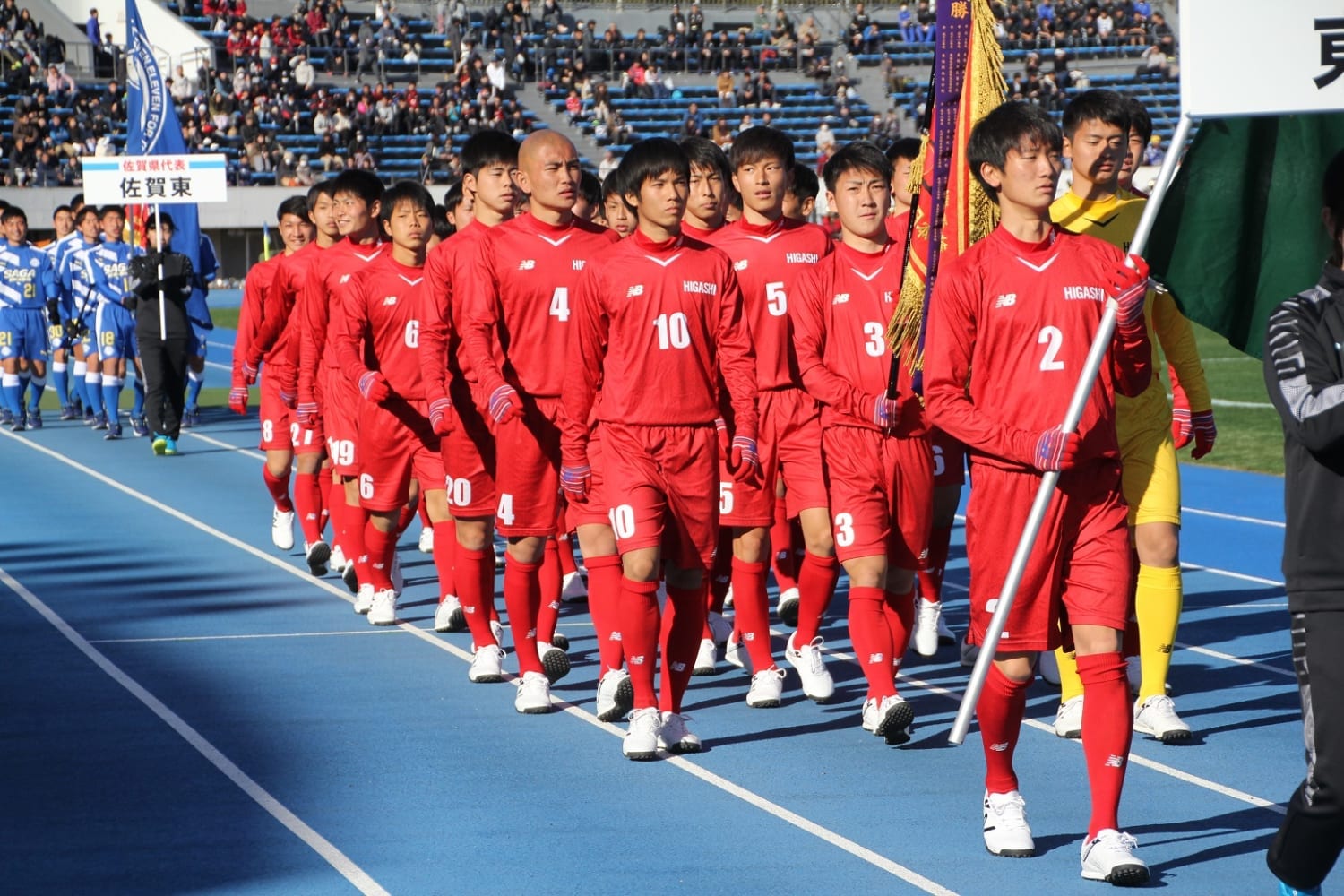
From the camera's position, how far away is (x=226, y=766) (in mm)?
7152

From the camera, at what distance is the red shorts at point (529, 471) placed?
811cm

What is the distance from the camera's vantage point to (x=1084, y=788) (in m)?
6.76

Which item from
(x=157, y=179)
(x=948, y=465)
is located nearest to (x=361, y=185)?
(x=948, y=465)

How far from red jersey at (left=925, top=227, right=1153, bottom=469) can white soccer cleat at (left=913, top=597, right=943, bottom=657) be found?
378 cm

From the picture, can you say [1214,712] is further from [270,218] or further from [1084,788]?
[270,218]

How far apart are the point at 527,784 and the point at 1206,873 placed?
2.45 m

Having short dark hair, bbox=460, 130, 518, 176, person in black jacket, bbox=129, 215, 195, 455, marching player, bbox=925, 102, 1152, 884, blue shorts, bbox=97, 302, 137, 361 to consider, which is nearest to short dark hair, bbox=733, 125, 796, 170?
short dark hair, bbox=460, 130, 518, 176

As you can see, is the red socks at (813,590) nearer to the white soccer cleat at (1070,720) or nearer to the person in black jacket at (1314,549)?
the white soccer cleat at (1070,720)

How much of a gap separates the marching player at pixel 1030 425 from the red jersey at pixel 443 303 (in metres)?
2.95

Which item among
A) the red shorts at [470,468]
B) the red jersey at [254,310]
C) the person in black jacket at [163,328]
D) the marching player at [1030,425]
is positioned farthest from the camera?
the person in black jacket at [163,328]

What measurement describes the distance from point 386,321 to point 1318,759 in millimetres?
6372

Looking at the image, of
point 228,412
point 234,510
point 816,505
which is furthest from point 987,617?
point 228,412

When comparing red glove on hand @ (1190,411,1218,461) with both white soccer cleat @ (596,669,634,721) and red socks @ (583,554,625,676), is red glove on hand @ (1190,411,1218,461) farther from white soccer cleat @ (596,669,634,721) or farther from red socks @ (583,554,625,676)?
white soccer cleat @ (596,669,634,721)

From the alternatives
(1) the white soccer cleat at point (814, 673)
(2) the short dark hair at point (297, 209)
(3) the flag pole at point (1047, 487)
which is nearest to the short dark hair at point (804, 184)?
(1) the white soccer cleat at point (814, 673)
